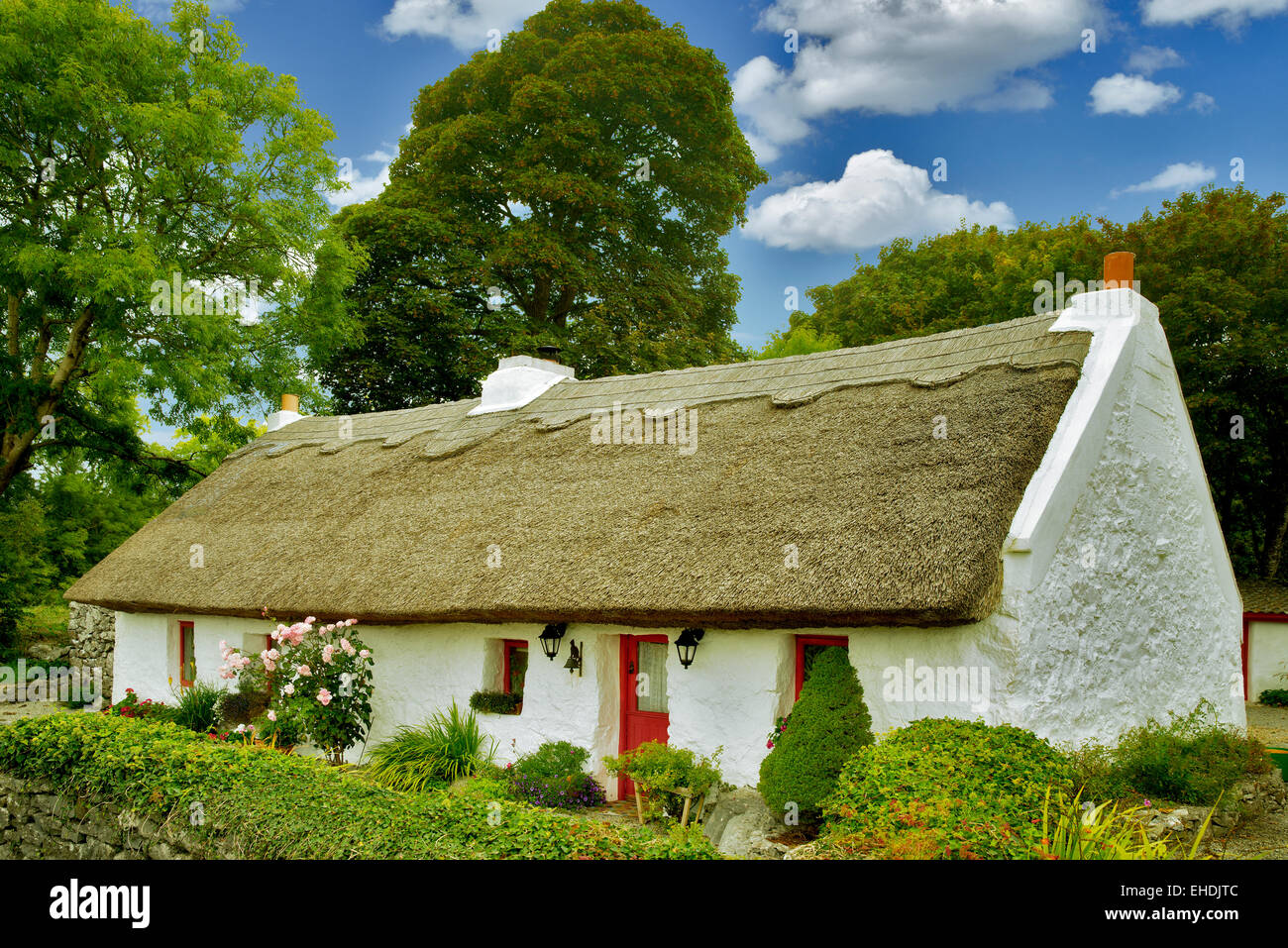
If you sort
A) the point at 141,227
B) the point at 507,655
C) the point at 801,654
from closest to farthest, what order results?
the point at 801,654, the point at 507,655, the point at 141,227

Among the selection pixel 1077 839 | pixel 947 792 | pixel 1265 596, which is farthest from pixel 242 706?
pixel 1265 596

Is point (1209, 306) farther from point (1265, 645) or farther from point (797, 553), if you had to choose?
point (797, 553)

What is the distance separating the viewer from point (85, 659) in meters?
17.7

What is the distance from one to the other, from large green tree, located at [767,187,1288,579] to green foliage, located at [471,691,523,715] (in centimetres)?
1115

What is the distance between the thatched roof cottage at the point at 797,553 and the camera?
25.0 feet

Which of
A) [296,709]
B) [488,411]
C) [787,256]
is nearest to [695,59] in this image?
[787,256]

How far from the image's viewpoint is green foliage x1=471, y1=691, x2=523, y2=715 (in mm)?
10195

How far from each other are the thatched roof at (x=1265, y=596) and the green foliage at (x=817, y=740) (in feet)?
51.8

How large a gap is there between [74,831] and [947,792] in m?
7.39

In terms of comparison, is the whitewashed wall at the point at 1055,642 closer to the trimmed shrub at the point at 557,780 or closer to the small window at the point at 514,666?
the small window at the point at 514,666

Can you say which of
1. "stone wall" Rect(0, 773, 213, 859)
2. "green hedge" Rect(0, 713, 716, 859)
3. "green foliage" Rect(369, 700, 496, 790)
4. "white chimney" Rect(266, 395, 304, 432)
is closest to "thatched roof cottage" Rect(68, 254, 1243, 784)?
"green foliage" Rect(369, 700, 496, 790)

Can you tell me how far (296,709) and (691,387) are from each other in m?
6.37

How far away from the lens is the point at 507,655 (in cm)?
1065

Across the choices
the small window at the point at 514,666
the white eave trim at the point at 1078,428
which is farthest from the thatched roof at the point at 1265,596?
the small window at the point at 514,666
